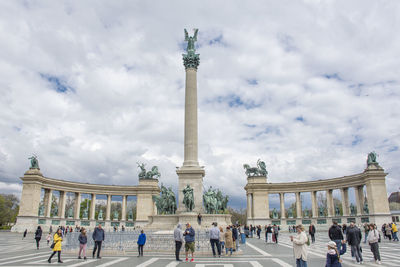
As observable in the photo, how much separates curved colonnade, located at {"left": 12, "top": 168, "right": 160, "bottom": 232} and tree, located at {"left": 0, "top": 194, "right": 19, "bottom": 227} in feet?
55.7

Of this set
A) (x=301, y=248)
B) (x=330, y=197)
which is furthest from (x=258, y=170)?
(x=301, y=248)

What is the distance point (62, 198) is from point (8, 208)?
2660 cm

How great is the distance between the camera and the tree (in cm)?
7900

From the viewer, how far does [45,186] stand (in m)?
65.4

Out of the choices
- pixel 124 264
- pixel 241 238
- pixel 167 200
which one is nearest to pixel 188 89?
pixel 167 200

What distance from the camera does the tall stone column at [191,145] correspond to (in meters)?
35.8

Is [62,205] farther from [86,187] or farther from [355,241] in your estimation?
[355,241]

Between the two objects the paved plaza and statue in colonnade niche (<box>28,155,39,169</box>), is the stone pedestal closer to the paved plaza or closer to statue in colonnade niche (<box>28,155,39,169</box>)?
the paved plaza

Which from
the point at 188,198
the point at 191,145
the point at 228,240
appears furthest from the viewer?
the point at 191,145

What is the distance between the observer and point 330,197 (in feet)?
227

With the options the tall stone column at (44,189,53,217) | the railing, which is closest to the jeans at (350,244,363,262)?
the railing

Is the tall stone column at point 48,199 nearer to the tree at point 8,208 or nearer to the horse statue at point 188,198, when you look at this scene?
the tree at point 8,208

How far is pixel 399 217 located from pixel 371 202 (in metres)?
39.3

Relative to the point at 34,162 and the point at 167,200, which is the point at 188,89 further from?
the point at 34,162
